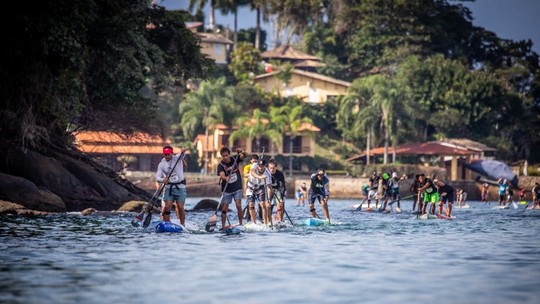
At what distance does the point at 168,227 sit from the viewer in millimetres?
24859

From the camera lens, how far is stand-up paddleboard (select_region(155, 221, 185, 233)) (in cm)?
2481

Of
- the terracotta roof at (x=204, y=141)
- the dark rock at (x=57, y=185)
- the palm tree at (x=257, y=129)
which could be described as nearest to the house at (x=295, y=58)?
the terracotta roof at (x=204, y=141)

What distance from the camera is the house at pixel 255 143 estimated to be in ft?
327

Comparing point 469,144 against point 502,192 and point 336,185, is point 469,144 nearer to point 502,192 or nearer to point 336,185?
point 336,185

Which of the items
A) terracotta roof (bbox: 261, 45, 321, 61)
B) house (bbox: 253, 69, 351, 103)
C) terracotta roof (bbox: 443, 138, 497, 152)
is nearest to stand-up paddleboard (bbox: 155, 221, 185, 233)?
terracotta roof (bbox: 443, 138, 497, 152)

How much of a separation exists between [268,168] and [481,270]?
13.7m

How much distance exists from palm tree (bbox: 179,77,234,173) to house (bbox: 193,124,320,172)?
3.92 ft

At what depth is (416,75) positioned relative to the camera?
105 meters

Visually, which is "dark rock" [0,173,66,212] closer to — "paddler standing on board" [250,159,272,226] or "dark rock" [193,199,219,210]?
"dark rock" [193,199,219,210]

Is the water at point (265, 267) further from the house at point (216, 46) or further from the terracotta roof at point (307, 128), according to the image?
the house at point (216, 46)

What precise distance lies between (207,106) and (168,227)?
250ft

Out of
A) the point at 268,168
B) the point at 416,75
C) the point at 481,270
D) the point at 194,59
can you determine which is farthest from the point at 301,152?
the point at 481,270

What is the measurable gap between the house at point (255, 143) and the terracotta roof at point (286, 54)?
71.8ft

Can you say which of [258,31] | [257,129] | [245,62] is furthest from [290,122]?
[258,31]
